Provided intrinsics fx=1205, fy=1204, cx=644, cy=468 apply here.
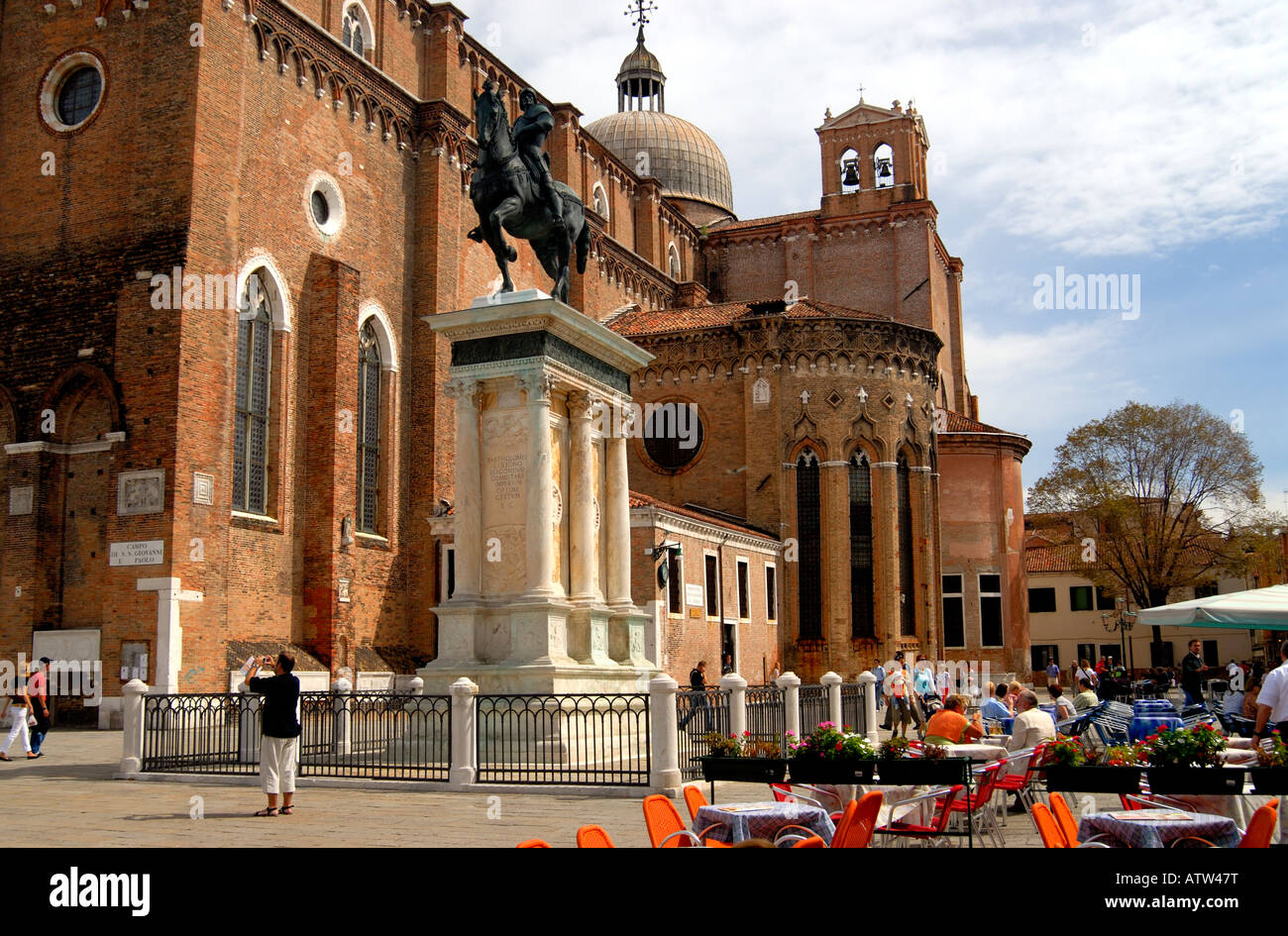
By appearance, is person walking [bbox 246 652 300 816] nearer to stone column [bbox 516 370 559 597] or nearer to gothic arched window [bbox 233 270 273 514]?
stone column [bbox 516 370 559 597]

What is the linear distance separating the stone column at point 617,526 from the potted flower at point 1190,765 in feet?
33.6

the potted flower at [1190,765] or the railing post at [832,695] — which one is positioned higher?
the potted flower at [1190,765]

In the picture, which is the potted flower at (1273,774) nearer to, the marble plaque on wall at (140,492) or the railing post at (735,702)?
the railing post at (735,702)

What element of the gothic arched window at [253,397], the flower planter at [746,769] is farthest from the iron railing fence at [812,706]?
the gothic arched window at [253,397]

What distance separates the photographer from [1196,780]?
24.8 ft

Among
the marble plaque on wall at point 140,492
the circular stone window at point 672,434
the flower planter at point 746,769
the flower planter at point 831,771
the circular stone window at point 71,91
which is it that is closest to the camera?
the flower planter at point 831,771

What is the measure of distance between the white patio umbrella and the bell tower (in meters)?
32.7

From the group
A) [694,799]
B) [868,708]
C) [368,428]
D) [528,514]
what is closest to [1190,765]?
[694,799]

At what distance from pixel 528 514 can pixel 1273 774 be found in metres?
9.99

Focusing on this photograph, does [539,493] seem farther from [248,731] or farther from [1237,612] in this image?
[1237,612]

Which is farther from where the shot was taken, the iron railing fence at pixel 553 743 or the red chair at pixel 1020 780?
the iron railing fence at pixel 553 743

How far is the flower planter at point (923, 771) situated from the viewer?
796 cm

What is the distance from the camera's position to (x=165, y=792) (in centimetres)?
1319

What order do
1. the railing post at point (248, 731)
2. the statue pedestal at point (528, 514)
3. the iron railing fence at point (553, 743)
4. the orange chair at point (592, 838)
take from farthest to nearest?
the statue pedestal at point (528, 514), the railing post at point (248, 731), the iron railing fence at point (553, 743), the orange chair at point (592, 838)
